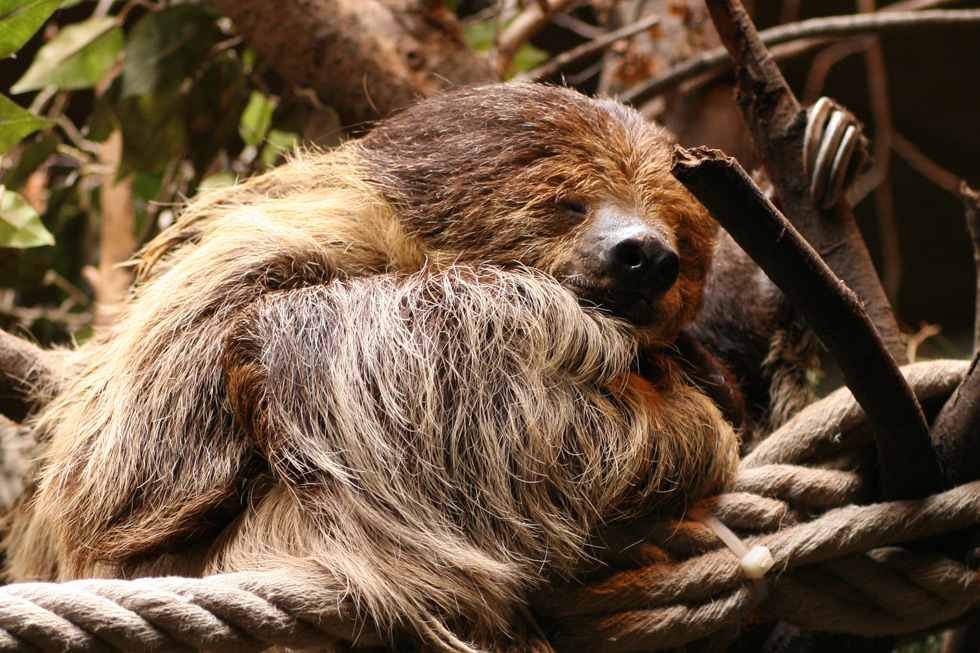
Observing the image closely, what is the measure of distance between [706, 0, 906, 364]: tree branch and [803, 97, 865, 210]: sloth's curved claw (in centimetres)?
3

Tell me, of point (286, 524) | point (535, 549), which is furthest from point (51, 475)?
Result: point (535, 549)

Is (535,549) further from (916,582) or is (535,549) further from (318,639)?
(916,582)

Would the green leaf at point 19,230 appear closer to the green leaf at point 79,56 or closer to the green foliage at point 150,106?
the green foliage at point 150,106

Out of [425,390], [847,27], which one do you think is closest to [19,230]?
[425,390]

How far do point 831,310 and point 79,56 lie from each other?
2.09 metres

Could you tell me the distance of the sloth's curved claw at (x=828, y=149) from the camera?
1.54 metres

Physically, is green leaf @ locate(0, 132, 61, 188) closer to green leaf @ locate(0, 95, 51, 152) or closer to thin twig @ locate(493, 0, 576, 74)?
green leaf @ locate(0, 95, 51, 152)

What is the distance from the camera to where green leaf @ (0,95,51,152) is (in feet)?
→ 4.80

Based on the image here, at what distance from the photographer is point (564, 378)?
1.21 metres

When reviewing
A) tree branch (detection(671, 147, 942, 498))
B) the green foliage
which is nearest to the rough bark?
the green foliage

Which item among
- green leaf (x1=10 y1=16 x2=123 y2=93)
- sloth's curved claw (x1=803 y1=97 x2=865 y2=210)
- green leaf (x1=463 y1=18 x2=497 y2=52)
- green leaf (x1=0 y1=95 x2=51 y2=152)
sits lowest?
green leaf (x1=10 y1=16 x2=123 y2=93)

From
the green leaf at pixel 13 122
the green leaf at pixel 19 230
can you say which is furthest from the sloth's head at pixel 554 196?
the green leaf at pixel 19 230

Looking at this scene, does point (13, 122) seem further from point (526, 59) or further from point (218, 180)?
point (526, 59)

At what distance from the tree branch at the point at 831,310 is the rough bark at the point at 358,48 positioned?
51.0 inches
